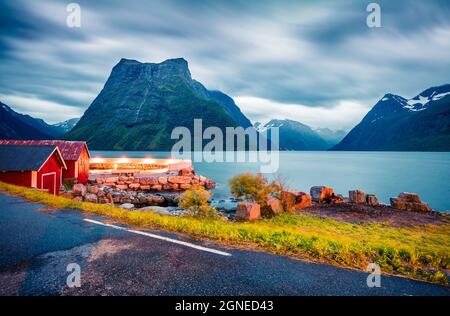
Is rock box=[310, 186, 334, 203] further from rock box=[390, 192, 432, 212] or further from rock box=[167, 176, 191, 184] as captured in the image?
rock box=[167, 176, 191, 184]

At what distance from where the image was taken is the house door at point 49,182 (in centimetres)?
2822

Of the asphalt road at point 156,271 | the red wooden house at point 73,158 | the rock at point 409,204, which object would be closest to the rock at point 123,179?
the red wooden house at point 73,158

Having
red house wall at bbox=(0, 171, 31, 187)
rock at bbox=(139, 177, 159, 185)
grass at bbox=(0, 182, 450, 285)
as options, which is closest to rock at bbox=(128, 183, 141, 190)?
rock at bbox=(139, 177, 159, 185)

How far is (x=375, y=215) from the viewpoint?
63.5 ft

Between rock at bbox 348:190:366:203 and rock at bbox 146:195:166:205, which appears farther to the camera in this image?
rock at bbox 146:195:166:205

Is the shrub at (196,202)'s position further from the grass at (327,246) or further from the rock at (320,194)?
the rock at (320,194)

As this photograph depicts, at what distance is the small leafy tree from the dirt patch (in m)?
2.94

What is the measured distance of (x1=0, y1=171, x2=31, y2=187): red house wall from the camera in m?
24.9

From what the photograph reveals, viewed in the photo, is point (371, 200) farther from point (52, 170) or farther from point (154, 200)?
point (52, 170)

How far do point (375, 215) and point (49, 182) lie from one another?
33099mm

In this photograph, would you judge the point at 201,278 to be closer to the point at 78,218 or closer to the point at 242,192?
the point at 78,218

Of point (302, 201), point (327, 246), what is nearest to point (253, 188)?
point (302, 201)

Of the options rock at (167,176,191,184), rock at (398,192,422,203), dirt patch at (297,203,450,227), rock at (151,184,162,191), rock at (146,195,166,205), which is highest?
rock at (398,192,422,203)
